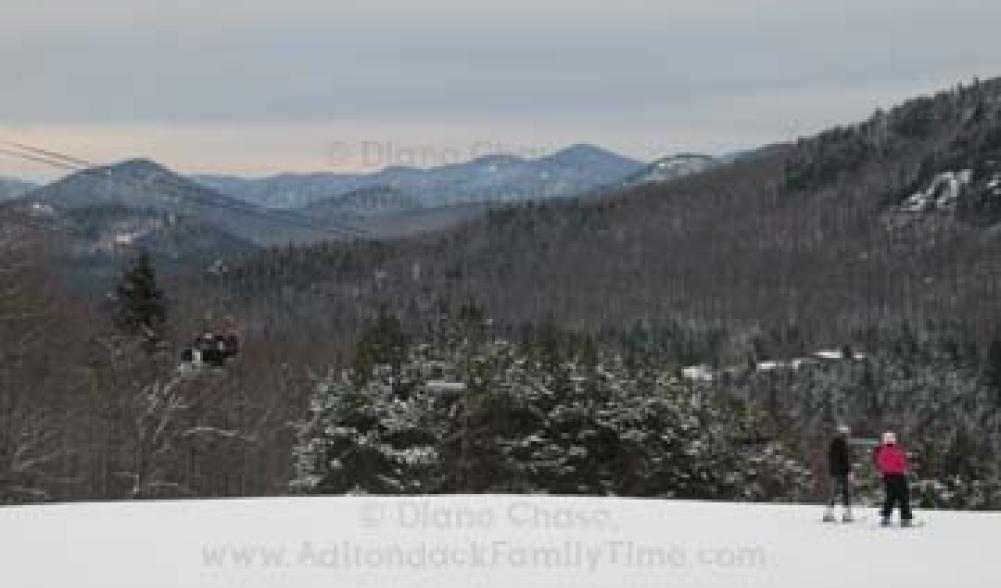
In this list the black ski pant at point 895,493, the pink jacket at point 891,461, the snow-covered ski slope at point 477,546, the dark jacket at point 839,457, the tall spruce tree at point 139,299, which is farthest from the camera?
the tall spruce tree at point 139,299

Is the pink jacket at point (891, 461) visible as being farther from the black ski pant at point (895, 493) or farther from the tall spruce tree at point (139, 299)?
the tall spruce tree at point (139, 299)

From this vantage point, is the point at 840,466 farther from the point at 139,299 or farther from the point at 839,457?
the point at 139,299

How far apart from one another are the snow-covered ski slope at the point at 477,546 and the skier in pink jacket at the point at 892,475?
514mm

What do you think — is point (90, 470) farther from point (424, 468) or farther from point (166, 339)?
point (424, 468)

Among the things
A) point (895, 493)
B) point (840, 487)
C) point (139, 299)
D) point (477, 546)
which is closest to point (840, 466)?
point (840, 487)

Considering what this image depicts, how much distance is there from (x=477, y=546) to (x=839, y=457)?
7179 millimetres

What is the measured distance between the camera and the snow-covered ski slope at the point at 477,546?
58.1ft

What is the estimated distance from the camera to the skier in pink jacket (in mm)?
23812

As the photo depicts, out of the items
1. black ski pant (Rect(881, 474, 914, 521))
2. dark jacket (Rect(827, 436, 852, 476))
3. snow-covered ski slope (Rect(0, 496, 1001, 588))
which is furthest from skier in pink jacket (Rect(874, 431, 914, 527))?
dark jacket (Rect(827, 436, 852, 476))

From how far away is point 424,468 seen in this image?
49906 mm

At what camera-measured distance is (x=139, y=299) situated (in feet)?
172

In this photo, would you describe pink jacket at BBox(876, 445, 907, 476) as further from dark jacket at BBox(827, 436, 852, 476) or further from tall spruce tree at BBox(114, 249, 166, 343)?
tall spruce tree at BBox(114, 249, 166, 343)

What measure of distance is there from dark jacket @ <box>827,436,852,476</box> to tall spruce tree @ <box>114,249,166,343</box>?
31.6m

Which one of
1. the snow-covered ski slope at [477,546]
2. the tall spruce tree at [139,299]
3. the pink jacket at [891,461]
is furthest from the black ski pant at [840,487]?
the tall spruce tree at [139,299]
